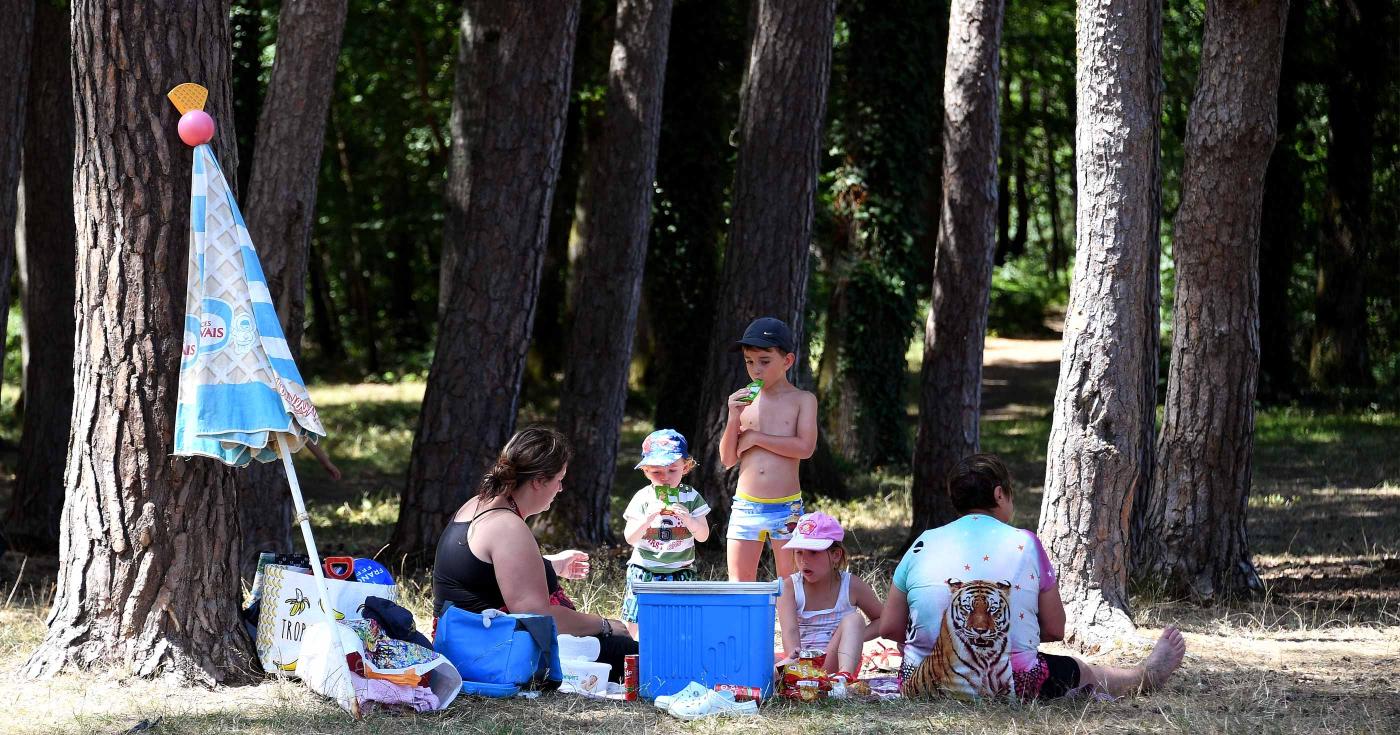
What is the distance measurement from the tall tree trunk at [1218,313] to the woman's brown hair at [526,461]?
161 inches

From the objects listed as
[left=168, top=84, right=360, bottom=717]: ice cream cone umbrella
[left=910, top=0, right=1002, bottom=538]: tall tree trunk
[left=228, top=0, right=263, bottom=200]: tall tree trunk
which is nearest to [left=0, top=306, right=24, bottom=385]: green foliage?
[left=228, top=0, right=263, bottom=200]: tall tree trunk

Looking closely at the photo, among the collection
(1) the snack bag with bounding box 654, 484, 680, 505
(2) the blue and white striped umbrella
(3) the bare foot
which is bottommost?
(3) the bare foot

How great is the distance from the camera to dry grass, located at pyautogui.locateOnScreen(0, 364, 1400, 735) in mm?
5266

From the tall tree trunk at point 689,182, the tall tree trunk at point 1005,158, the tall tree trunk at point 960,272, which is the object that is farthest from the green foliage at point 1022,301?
the tall tree trunk at point 960,272

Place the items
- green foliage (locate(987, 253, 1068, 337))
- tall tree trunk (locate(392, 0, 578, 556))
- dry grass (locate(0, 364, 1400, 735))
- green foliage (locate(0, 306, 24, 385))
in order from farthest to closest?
1. green foliage (locate(987, 253, 1068, 337))
2. green foliage (locate(0, 306, 24, 385))
3. tall tree trunk (locate(392, 0, 578, 556))
4. dry grass (locate(0, 364, 1400, 735))

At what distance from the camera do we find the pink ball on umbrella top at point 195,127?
5.85 metres

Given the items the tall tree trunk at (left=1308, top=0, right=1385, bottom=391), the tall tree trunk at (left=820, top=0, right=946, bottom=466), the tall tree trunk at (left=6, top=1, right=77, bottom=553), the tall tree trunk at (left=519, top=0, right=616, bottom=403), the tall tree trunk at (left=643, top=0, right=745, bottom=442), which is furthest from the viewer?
the tall tree trunk at (left=1308, top=0, right=1385, bottom=391)

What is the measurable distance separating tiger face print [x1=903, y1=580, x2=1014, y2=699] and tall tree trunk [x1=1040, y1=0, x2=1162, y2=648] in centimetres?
179

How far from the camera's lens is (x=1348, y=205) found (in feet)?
69.8

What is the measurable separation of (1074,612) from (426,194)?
70.2 ft

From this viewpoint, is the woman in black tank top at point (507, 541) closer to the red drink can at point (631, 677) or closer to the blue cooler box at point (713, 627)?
the red drink can at point (631, 677)

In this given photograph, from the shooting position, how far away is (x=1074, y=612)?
7.19 metres

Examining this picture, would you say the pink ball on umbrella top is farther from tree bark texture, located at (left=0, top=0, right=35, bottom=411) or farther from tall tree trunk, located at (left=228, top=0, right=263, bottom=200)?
tall tree trunk, located at (left=228, top=0, right=263, bottom=200)

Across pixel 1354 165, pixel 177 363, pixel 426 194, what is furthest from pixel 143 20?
pixel 426 194
